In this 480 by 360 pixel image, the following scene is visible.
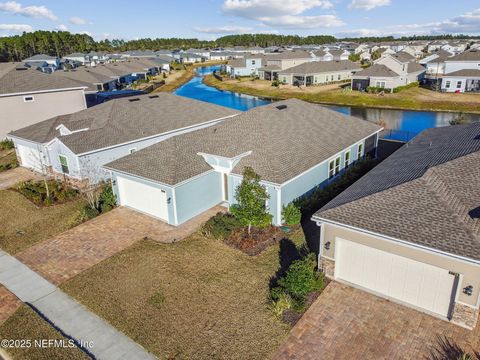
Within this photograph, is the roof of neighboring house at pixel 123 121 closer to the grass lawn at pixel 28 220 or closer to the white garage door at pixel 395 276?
the grass lawn at pixel 28 220

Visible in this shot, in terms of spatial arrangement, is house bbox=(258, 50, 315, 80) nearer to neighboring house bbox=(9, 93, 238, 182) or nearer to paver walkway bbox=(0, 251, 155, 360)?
neighboring house bbox=(9, 93, 238, 182)

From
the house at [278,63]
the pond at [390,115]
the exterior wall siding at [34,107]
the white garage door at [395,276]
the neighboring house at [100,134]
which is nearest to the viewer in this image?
the white garage door at [395,276]

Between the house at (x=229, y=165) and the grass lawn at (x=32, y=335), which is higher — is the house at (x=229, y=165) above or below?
above

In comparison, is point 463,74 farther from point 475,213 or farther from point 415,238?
point 415,238

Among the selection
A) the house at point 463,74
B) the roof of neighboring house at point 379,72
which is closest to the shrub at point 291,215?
the roof of neighboring house at point 379,72

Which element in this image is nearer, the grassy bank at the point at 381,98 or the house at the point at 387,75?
the grassy bank at the point at 381,98

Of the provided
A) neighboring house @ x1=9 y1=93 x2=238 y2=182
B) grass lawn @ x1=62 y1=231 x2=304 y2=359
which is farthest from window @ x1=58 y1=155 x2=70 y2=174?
grass lawn @ x1=62 y1=231 x2=304 y2=359
